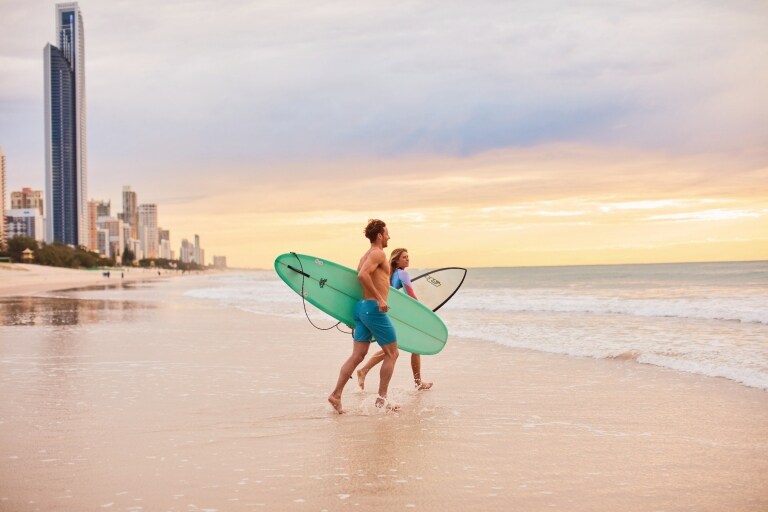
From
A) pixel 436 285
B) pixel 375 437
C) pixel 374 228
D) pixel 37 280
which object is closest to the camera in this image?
pixel 375 437

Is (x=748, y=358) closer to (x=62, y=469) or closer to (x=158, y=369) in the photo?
(x=158, y=369)

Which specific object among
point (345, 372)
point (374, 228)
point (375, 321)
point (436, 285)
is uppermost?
point (374, 228)

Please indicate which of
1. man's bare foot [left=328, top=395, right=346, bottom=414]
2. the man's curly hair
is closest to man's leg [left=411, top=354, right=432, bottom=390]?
man's bare foot [left=328, top=395, right=346, bottom=414]

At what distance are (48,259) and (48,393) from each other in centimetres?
10844

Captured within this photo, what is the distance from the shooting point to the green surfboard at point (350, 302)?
697cm

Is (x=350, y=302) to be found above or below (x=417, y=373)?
above

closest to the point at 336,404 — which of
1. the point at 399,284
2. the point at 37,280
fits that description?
the point at 399,284

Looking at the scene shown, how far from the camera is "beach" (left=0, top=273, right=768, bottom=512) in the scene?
375 cm

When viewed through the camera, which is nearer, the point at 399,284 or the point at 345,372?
the point at 345,372

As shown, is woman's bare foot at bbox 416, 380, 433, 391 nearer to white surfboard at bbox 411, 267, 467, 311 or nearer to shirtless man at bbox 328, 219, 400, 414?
shirtless man at bbox 328, 219, 400, 414

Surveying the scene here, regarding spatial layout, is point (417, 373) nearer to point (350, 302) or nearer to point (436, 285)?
point (350, 302)

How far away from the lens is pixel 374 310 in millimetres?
5973

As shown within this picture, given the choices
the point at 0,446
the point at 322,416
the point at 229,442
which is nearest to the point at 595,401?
the point at 322,416

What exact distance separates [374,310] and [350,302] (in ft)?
3.42
